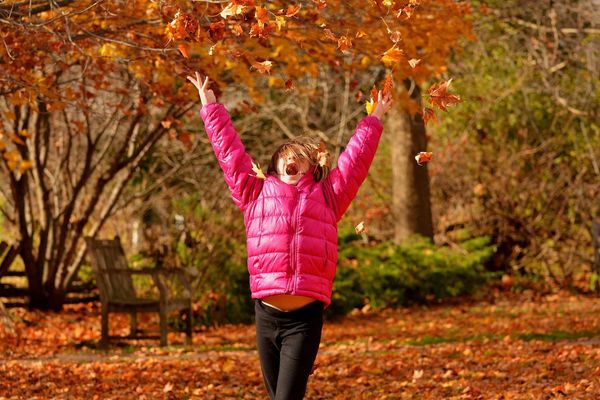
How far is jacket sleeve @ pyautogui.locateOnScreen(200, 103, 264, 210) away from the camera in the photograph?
4.43 metres

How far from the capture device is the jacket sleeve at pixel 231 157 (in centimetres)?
443

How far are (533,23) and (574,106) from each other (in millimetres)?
1922

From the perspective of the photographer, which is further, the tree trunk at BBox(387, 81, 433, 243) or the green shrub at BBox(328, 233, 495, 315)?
the tree trunk at BBox(387, 81, 433, 243)

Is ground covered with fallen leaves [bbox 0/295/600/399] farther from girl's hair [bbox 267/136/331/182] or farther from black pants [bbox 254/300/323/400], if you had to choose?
girl's hair [bbox 267/136/331/182]

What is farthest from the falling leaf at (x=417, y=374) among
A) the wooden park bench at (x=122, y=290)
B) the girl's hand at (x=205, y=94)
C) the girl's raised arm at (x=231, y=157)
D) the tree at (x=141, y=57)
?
the girl's hand at (x=205, y=94)

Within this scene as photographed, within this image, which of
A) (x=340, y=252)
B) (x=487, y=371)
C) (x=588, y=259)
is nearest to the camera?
(x=487, y=371)

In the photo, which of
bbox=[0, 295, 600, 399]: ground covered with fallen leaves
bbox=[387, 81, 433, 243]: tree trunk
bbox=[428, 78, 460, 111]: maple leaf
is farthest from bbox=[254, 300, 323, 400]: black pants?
bbox=[387, 81, 433, 243]: tree trunk

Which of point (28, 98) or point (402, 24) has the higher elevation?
point (402, 24)

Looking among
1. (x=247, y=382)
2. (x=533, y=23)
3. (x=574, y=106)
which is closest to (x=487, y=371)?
(x=247, y=382)

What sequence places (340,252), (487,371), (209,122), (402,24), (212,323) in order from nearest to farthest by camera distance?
(209,122) → (487,371) → (402,24) → (212,323) → (340,252)

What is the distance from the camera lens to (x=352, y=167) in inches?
175

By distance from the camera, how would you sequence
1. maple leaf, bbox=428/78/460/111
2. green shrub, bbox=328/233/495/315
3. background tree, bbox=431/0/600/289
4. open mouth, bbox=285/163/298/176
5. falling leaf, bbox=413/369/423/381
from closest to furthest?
open mouth, bbox=285/163/298/176
maple leaf, bbox=428/78/460/111
falling leaf, bbox=413/369/423/381
green shrub, bbox=328/233/495/315
background tree, bbox=431/0/600/289

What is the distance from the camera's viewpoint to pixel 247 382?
7375 millimetres

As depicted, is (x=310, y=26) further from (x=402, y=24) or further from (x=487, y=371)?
(x=487, y=371)
